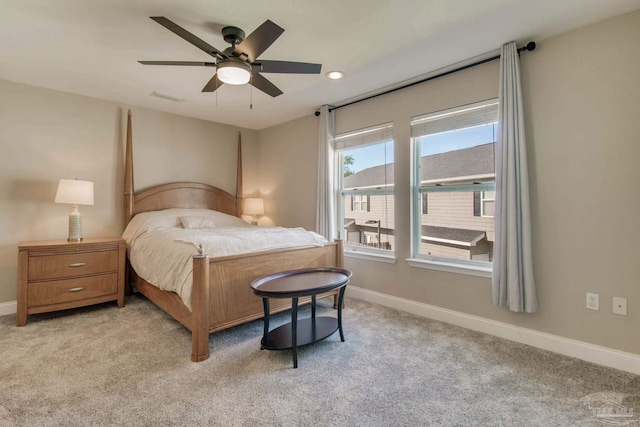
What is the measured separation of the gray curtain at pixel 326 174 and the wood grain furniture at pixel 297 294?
128 centimetres

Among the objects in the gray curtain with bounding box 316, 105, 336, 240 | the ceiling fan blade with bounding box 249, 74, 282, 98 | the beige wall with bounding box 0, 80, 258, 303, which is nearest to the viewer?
the ceiling fan blade with bounding box 249, 74, 282, 98

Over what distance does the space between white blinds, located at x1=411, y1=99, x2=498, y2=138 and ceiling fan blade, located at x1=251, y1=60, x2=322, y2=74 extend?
1.38m

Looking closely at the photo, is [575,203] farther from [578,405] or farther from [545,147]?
[578,405]

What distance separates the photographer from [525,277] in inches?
93.1

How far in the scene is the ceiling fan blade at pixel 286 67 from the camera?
2134 millimetres

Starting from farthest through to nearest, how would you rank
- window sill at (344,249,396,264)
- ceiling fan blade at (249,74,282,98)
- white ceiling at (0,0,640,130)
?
window sill at (344,249,396,264) < ceiling fan blade at (249,74,282,98) < white ceiling at (0,0,640,130)

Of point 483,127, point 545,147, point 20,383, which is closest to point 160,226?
point 20,383

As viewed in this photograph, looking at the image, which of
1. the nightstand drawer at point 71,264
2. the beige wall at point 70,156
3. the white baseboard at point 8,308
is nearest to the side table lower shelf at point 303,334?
the nightstand drawer at point 71,264

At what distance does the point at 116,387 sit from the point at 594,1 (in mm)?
3787

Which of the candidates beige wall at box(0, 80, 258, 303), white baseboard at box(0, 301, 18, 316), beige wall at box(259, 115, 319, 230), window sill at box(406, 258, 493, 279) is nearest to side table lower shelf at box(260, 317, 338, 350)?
window sill at box(406, 258, 493, 279)

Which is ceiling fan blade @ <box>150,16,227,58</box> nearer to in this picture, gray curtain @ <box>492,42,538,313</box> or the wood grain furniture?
the wood grain furniture

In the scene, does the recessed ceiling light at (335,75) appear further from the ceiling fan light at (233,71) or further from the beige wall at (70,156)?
the beige wall at (70,156)

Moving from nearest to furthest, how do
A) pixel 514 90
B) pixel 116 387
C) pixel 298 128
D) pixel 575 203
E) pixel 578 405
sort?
1. pixel 578 405
2. pixel 116 387
3. pixel 575 203
4. pixel 514 90
5. pixel 298 128

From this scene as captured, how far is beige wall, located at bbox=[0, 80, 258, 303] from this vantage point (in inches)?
125
